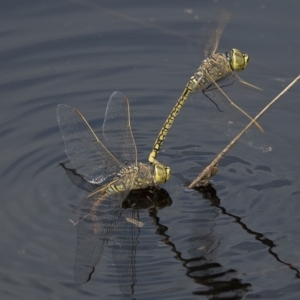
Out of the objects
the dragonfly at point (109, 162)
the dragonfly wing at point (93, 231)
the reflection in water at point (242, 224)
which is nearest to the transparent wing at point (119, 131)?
the dragonfly at point (109, 162)

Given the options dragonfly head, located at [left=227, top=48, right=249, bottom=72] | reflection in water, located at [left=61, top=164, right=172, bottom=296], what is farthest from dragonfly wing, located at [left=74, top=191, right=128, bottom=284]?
dragonfly head, located at [left=227, top=48, right=249, bottom=72]

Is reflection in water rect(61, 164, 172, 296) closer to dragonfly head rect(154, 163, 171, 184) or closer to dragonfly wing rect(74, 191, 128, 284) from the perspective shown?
dragonfly wing rect(74, 191, 128, 284)

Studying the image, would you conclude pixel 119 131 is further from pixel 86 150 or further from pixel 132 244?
pixel 132 244

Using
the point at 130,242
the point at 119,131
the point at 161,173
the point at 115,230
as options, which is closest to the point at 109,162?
the point at 119,131

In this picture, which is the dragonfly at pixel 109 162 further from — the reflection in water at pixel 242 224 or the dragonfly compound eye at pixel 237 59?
the dragonfly compound eye at pixel 237 59

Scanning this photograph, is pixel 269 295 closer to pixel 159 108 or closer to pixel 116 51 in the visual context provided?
pixel 159 108

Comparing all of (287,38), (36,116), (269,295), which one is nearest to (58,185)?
(36,116)
